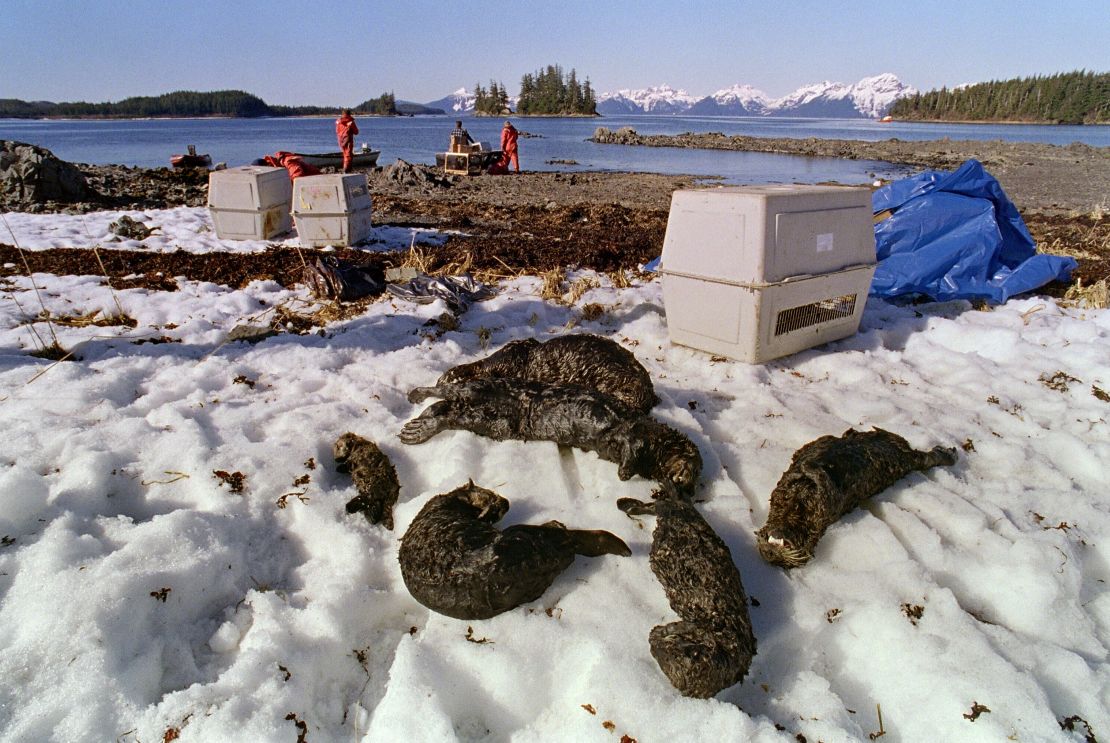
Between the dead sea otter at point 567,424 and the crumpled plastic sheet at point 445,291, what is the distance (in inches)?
93.2

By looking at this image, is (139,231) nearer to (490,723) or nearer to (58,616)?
(58,616)

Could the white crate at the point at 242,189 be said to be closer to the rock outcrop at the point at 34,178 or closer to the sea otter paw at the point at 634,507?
the rock outcrop at the point at 34,178

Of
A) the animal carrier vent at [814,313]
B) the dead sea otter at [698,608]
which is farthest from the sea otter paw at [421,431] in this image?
the animal carrier vent at [814,313]

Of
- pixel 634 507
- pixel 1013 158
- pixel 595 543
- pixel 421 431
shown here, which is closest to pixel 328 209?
pixel 421 431

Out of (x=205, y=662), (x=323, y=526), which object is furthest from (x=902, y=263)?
(x=205, y=662)

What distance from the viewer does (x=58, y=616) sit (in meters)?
2.64

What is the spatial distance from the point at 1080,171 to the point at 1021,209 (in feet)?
44.7

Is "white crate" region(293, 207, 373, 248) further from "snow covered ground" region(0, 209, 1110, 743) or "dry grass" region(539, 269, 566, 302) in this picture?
"snow covered ground" region(0, 209, 1110, 743)

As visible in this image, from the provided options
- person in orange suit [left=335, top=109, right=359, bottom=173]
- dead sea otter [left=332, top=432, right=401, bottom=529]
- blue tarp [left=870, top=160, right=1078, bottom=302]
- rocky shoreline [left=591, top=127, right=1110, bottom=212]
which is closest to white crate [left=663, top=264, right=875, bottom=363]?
blue tarp [left=870, top=160, right=1078, bottom=302]

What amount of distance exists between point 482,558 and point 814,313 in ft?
13.1

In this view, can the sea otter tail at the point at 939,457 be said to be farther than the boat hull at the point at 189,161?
No

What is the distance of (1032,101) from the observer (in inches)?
3989

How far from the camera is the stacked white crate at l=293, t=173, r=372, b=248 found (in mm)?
9188

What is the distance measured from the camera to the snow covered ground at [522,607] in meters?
2.50
